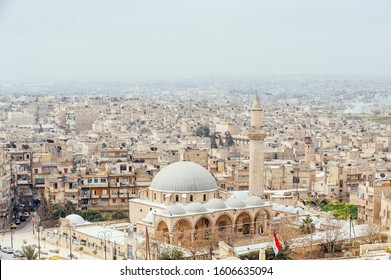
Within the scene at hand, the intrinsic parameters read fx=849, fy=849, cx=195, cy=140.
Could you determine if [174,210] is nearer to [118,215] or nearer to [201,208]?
[201,208]

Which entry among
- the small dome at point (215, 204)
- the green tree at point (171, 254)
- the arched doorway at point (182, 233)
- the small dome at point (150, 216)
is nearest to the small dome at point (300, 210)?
the small dome at point (215, 204)

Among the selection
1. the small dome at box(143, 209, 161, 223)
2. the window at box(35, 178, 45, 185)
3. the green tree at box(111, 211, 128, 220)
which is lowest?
the green tree at box(111, 211, 128, 220)

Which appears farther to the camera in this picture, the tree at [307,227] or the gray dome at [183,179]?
the gray dome at [183,179]

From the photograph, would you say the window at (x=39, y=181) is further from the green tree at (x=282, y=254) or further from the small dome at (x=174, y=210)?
the green tree at (x=282, y=254)

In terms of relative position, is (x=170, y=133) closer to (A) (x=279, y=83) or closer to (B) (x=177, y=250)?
(A) (x=279, y=83)

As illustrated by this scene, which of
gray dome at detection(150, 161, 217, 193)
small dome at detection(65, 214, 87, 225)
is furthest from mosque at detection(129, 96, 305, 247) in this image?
small dome at detection(65, 214, 87, 225)

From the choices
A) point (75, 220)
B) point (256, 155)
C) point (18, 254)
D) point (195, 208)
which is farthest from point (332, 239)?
point (18, 254)

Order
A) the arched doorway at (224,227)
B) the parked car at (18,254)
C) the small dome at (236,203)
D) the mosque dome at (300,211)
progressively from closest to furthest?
the parked car at (18,254) < the arched doorway at (224,227) < the small dome at (236,203) < the mosque dome at (300,211)

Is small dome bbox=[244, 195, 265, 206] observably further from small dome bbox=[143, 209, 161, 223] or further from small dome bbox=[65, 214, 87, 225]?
small dome bbox=[65, 214, 87, 225]
